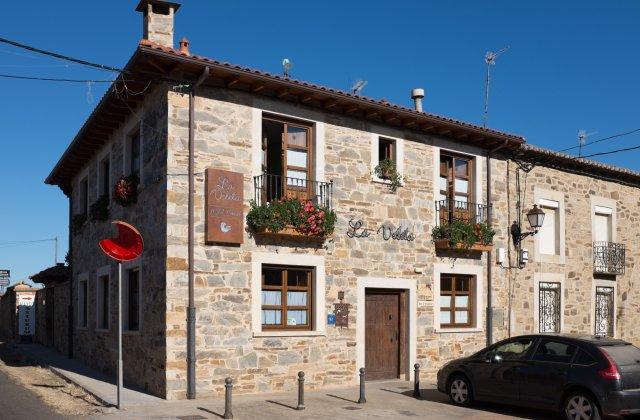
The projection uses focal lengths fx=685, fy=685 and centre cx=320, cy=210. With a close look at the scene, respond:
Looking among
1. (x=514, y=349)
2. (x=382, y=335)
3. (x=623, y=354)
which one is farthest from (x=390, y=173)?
(x=623, y=354)

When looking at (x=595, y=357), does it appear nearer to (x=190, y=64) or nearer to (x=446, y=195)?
(x=446, y=195)

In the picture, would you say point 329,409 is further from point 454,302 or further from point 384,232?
point 454,302

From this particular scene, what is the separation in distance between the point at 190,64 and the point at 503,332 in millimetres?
9953

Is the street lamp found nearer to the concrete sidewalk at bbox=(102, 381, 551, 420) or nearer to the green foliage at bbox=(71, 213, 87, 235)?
the concrete sidewalk at bbox=(102, 381, 551, 420)

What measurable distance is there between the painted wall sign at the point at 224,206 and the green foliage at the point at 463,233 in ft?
16.7

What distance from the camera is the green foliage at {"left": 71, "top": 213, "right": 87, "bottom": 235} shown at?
62.8 ft

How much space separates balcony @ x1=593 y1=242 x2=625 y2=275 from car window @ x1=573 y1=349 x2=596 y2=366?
9.53m

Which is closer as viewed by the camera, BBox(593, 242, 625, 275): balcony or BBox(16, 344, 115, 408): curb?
BBox(16, 344, 115, 408): curb

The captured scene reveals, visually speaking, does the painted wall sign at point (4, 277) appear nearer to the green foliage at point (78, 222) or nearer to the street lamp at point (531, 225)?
the green foliage at point (78, 222)

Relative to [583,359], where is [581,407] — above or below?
below

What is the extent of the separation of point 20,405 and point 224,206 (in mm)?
4690

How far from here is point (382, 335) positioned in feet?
48.8

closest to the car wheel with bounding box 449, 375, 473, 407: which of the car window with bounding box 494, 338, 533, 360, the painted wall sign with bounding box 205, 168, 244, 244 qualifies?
the car window with bounding box 494, 338, 533, 360

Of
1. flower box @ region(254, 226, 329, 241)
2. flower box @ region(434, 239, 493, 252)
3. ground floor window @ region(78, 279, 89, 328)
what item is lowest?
ground floor window @ region(78, 279, 89, 328)
